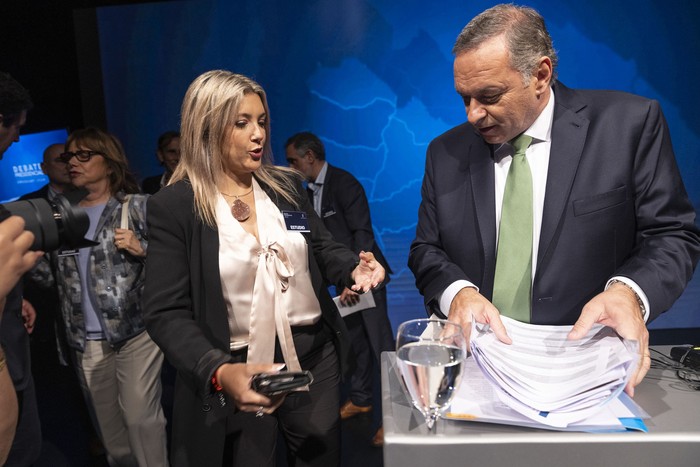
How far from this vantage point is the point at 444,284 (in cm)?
146

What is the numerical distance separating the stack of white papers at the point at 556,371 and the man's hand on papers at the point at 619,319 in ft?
0.07

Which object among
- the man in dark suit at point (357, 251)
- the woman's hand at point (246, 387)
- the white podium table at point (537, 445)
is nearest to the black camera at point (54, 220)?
the woman's hand at point (246, 387)

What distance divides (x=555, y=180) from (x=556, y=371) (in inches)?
23.9

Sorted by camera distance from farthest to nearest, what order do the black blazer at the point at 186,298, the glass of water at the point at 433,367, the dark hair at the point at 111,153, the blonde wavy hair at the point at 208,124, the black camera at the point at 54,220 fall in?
the dark hair at the point at 111,153
the blonde wavy hair at the point at 208,124
the black blazer at the point at 186,298
the black camera at the point at 54,220
the glass of water at the point at 433,367

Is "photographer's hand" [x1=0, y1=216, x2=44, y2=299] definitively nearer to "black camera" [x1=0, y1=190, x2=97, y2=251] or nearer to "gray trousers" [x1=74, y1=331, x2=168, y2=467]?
"black camera" [x1=0, y1=190, x2=97, y2=251]

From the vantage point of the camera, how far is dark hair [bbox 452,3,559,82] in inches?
59.2

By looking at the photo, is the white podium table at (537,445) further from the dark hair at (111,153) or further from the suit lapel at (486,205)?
the dark hair at (111,153)

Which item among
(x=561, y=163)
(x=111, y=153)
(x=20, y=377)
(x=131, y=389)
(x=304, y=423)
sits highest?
(x=111, y=153)

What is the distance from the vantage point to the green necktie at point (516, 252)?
1511 millimetres

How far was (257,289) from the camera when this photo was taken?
5.84 feet

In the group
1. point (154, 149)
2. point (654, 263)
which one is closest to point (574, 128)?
point (654, 263)

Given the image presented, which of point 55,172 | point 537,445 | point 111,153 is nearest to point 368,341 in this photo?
point 111,153

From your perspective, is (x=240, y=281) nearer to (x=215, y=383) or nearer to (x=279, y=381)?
(x=215, y=383)

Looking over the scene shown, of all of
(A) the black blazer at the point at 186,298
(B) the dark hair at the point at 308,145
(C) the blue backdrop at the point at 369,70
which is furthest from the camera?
(C) the blue backdrop at the point at 369,70
